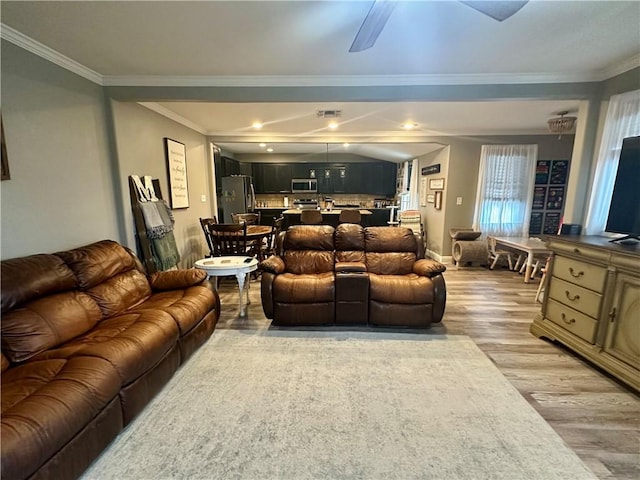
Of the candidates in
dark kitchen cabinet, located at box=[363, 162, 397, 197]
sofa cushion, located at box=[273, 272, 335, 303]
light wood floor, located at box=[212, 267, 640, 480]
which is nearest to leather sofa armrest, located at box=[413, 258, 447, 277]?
light wood floor, located at box=[212, 267, 640, 480]

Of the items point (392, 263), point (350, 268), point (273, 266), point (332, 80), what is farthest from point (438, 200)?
point (273, 266)

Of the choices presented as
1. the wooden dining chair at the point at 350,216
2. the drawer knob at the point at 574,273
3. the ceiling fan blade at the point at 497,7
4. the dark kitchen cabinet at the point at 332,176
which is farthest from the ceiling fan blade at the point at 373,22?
the dark kitchen cabinet at the point at 332,176

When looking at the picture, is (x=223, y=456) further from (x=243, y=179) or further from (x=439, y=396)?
(x=243, y=179)

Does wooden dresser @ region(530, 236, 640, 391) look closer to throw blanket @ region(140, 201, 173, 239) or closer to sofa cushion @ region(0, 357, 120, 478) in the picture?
sofa cushion @ region(0, 357, 120, 478)

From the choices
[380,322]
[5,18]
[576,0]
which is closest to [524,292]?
[380,322]

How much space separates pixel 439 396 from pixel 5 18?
12.5 feet

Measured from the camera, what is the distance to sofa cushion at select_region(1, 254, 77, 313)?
1678 millimetres

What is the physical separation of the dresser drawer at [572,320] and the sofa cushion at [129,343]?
10.6ft

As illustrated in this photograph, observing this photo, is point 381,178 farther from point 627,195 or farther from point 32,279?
point 32,279

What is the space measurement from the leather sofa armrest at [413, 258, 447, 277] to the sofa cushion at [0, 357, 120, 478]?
8.68 feet

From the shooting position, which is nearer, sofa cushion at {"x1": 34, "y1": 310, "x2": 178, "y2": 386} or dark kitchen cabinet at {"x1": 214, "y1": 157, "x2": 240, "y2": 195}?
sofa cushion at {"x1": 34, "y1": 310, "x2": 178, "y2": 386}

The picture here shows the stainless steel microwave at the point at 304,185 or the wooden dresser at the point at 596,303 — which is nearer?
the wooden dresser at the point at 596,303

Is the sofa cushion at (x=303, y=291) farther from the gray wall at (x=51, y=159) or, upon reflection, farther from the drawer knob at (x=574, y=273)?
the drawer knob at (x=574, y=273)

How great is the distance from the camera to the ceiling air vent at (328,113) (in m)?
3.83
